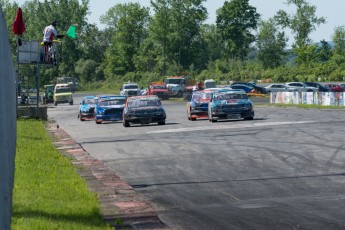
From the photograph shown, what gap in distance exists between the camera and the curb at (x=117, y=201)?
9.99 m

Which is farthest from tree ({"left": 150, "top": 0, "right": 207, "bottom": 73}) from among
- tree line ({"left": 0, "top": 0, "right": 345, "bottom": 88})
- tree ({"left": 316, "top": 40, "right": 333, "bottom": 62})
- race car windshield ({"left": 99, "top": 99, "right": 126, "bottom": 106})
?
race car windshield ({"left": 99, "top": 99, "right": 126, "bottom": 106})

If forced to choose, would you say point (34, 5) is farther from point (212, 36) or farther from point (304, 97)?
point (304, 97)

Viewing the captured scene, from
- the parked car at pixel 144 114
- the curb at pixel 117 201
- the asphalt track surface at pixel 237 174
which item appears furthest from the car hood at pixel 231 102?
the curb at pixel 117 201

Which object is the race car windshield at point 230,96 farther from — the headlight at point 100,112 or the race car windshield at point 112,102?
the headlight at point 100,112

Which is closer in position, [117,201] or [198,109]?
[117,201]

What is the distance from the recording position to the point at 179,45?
135625 mm

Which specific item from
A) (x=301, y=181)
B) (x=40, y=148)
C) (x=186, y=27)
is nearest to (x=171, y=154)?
(x=40, y=148)

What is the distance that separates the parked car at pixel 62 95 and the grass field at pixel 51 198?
239 ft

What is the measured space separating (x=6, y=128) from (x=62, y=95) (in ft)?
281

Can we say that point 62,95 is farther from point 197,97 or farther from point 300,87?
point 197,97

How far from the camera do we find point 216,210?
1163cm

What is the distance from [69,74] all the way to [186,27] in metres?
28.2

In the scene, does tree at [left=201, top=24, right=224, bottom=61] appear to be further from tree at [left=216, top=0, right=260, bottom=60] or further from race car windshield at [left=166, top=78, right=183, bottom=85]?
race car windshield at [left=166, top=78, right=183, bottom=85]

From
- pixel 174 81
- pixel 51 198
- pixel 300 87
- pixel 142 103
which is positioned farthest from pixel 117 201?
pixel 174 81
